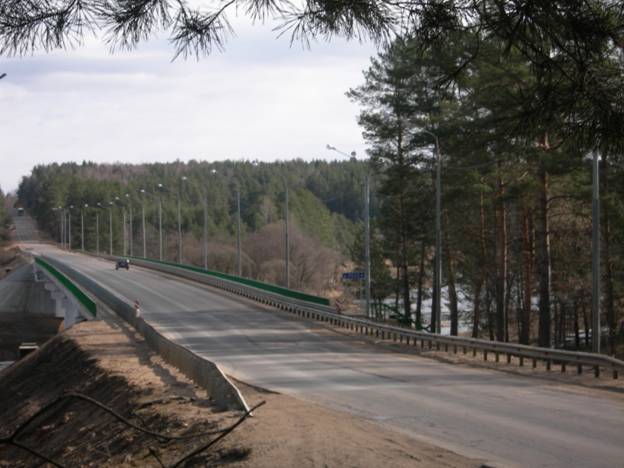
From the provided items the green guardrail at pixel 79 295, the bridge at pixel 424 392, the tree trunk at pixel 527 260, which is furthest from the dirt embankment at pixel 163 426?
the tree trunk at pixel 527 260

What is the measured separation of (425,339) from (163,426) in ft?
54.2

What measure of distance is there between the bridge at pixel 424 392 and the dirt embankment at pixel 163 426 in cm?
107

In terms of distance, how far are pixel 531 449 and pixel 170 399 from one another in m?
8.36

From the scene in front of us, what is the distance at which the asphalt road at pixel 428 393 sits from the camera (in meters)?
13.3

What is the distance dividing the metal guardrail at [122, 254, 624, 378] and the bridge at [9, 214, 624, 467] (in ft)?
3.06

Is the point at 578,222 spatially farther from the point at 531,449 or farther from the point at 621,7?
the point at 621,7

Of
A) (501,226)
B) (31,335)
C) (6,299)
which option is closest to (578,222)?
(501,226)

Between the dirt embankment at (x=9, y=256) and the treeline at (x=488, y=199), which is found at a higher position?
the treeline at (x=488, y=199)

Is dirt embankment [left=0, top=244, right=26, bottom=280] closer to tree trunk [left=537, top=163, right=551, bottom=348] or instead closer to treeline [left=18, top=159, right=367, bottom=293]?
treeline [left=18, top=159, right=367, bottom=293]

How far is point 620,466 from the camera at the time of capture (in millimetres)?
11633

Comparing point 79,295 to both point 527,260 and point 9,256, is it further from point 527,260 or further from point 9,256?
point 9,256

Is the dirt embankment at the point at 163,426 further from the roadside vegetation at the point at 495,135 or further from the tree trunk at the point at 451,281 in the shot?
the tree trunk at the point at 451,281

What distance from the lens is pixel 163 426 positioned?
16266 millimetres

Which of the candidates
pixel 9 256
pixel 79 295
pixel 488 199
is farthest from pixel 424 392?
pixel 9 256
